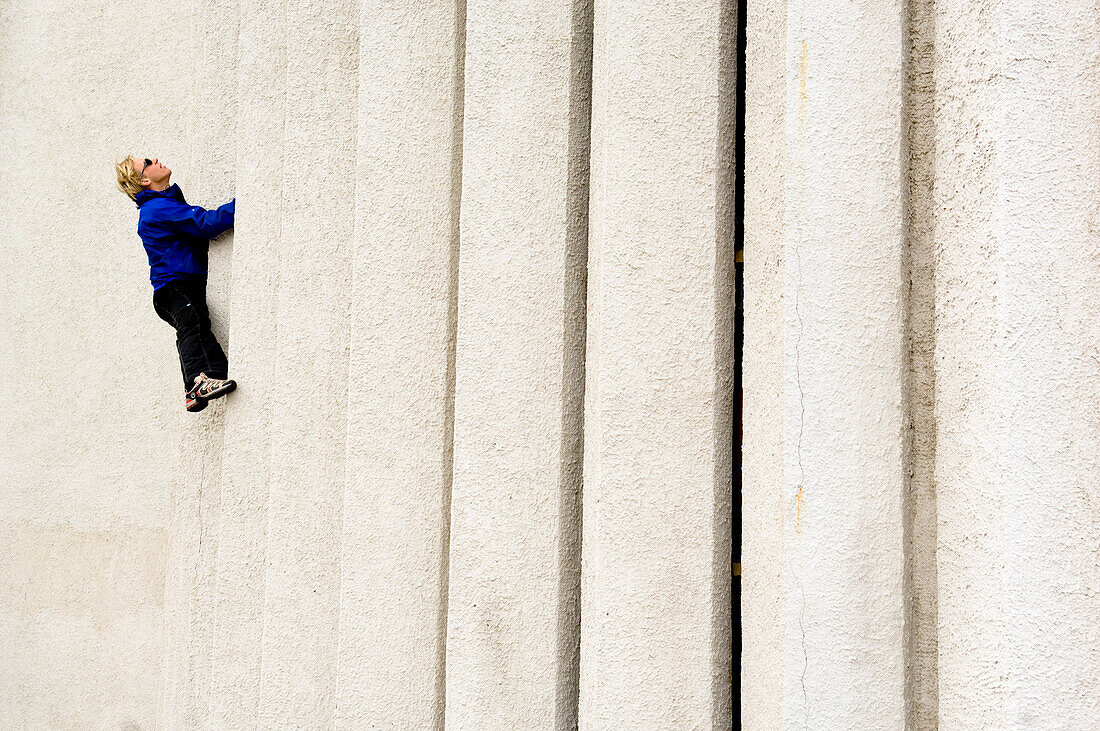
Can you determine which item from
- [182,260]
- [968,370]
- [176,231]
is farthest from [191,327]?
[968,370]

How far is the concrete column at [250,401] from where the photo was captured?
303cm

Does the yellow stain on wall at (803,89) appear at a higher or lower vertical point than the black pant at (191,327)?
higher

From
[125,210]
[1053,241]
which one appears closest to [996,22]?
[1053,241]

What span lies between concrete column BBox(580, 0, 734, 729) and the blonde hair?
2317mm

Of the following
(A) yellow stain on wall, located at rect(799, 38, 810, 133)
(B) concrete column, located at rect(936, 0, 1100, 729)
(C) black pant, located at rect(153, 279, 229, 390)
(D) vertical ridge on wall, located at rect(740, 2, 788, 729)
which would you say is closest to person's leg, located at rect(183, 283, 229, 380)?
(C) black pant, located at rect(153, 279, 229, 390)

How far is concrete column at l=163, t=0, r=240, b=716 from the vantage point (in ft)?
10.8

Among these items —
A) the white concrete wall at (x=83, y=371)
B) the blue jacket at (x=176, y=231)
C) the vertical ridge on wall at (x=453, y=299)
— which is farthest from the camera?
the white concrete wall at (x=83, y=371)

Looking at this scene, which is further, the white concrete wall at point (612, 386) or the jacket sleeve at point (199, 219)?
the jacket sleeve at point (199, 219)

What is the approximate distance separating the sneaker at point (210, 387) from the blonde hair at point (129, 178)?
930mm

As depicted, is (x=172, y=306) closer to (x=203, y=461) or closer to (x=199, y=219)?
(x=199, y=219)

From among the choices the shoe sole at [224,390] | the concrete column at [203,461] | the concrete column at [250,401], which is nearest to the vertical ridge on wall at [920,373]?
the concrete column at [250,401]

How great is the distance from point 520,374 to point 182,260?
1824mm

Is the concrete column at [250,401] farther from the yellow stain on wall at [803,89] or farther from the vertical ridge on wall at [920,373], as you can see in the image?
the vertical ridge on wall at [920,373]

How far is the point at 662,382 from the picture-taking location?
2125 millimetres
